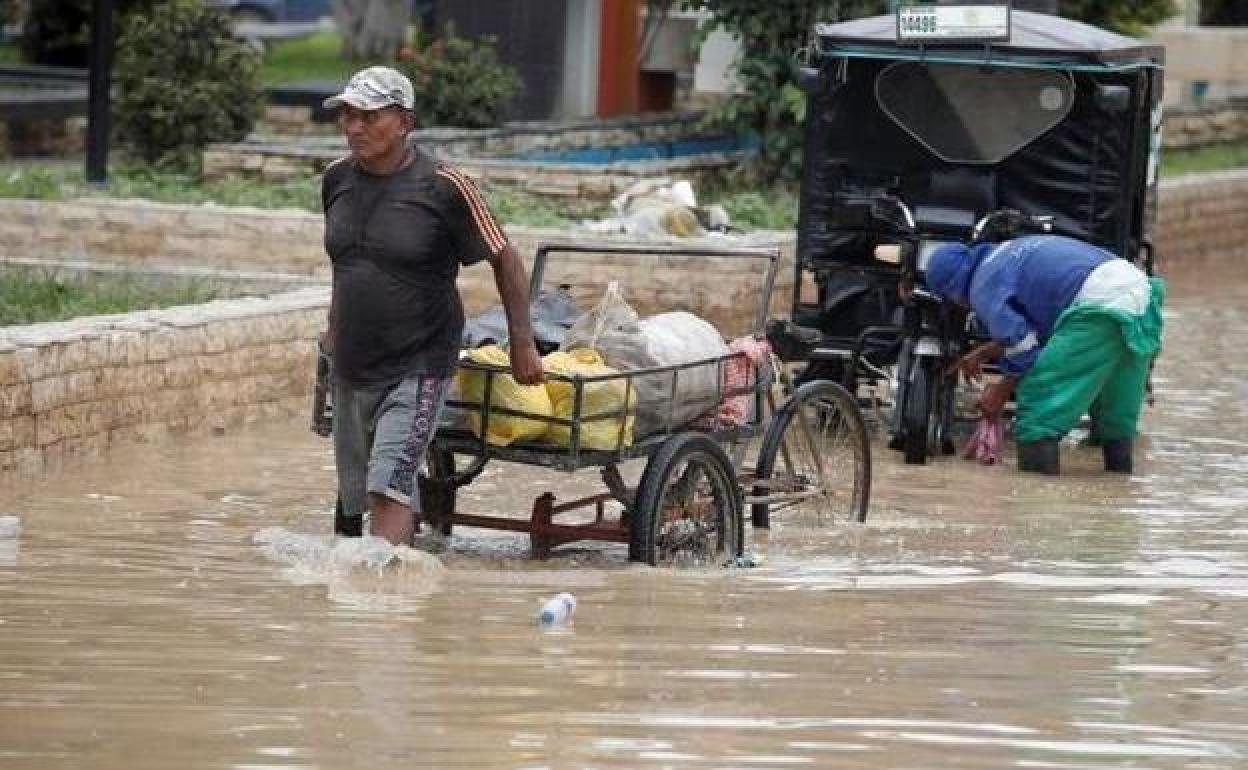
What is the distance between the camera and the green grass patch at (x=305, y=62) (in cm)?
3256

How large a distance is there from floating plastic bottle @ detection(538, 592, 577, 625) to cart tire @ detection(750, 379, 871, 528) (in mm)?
2021

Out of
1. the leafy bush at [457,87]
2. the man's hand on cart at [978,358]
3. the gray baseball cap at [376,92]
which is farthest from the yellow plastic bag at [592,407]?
the leafy bush at [457,87]

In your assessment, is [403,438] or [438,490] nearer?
[403,438]

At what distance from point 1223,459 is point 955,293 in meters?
1.76

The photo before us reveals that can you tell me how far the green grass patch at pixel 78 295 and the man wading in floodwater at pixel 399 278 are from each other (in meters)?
4.49


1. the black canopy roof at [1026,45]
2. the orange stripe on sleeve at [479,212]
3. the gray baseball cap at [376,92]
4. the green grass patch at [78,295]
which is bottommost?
the green grass patch at [78,295]

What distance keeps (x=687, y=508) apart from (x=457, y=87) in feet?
46.1

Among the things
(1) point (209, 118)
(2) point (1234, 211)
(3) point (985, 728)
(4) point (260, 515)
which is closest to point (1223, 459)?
(4) point (260, 515)

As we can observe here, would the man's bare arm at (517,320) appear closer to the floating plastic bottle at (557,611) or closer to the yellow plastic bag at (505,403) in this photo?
the yellow plastic bag at (505,403)

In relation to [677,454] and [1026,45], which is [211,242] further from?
[677,454]

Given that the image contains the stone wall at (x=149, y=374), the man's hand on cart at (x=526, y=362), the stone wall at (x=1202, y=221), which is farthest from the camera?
the stone wall at (x=1202, y=221)

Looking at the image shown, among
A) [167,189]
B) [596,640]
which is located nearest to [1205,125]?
[167,189]

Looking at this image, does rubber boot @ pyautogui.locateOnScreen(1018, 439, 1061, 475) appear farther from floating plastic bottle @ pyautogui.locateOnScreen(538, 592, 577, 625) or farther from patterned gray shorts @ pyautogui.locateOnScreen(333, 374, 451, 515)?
floating plastic bottle @ pyautogui.locateOnScreen(538, 592, 577, 625)

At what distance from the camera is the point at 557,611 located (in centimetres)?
905
